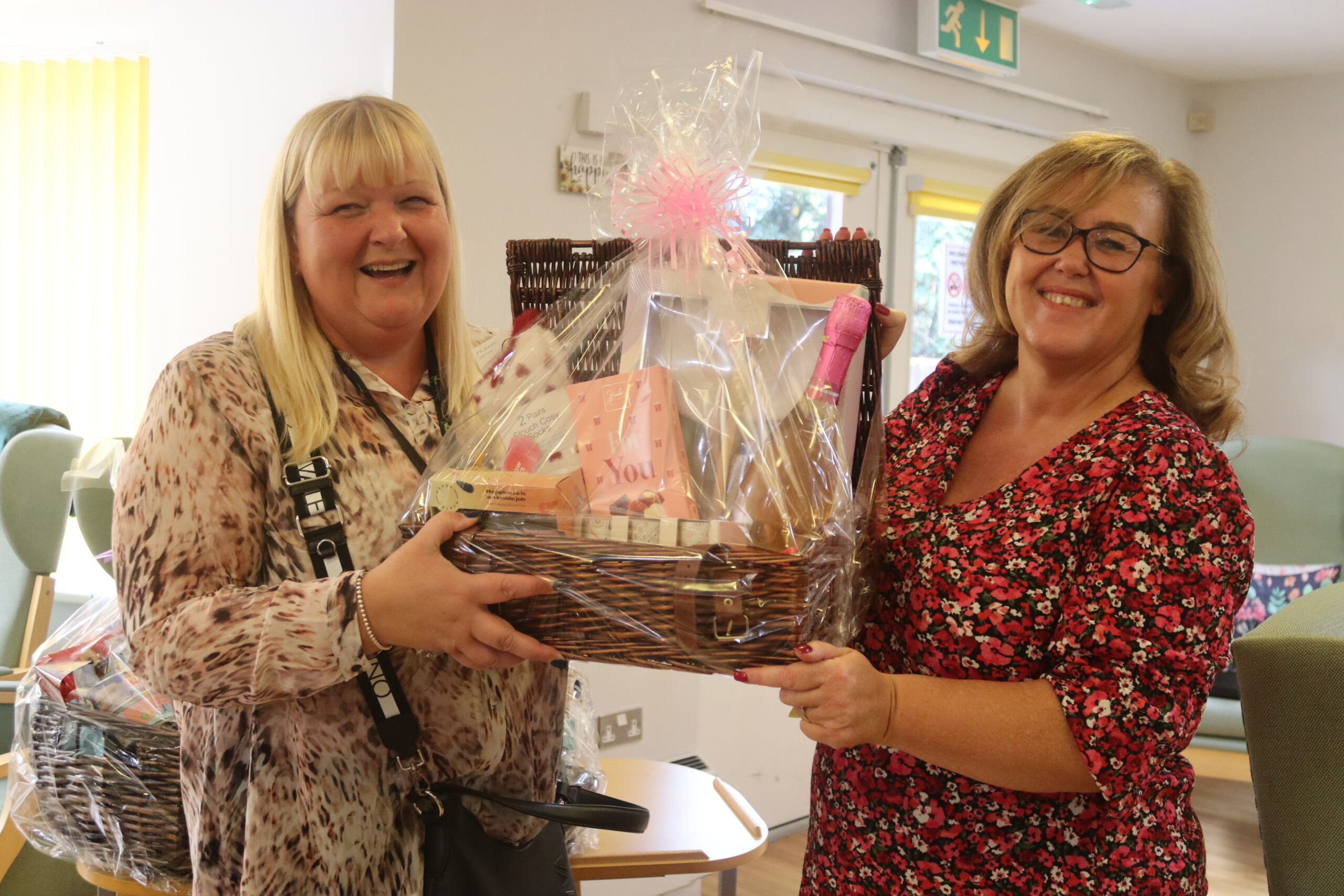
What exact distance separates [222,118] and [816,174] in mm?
1917

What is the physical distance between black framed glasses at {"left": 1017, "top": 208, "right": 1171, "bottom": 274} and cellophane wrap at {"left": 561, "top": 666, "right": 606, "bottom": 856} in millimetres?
969

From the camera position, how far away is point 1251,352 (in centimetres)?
531

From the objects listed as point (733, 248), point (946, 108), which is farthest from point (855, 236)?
point (946, 108)

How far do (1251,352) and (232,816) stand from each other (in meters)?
5.45

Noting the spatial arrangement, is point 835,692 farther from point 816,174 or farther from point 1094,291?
point 816,174

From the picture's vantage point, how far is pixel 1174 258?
3.92 ft

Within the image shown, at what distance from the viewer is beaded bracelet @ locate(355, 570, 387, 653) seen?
994 millimetres

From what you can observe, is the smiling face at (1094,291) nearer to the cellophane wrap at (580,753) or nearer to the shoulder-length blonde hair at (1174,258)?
the shoulder-length blonde hair at (1174,258)

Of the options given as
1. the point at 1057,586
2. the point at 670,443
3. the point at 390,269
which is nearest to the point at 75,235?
the point at 390,269

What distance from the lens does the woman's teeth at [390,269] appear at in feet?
3.83

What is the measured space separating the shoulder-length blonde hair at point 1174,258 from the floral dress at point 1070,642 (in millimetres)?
95

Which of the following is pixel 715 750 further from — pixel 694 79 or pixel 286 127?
pixel 694 79

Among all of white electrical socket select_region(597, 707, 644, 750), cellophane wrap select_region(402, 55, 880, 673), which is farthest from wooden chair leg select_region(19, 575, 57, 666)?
cellophane wrap select_region(402, 55, 880, 673)

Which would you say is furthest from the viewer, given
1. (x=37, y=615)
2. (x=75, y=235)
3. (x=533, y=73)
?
(x=75, y=235)
